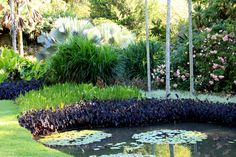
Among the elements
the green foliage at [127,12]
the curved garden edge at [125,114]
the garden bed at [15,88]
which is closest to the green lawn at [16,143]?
the curved garden edge at [125,114]

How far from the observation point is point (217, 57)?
11430mm

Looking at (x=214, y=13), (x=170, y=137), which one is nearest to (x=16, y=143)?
(x=170, y=137)

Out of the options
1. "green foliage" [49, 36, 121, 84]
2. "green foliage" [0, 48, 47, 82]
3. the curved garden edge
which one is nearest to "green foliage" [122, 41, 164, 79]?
"green foliage" [49, 36, 121, 84]

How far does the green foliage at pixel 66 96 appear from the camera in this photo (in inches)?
345

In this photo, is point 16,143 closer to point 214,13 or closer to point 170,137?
point 170,137

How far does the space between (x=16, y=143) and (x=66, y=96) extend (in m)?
2.93

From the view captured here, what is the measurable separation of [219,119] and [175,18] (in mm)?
17229

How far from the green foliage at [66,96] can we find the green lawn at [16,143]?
23.0 inches

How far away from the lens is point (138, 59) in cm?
1270

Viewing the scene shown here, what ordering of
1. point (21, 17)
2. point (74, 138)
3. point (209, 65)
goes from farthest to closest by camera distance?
point (21, 17), point (209, 65), point (74, 138)

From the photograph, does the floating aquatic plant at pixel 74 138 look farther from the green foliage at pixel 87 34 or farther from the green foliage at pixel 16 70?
the green foliage at pixel 87 34

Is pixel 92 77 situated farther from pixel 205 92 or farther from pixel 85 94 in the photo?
pixel 205 92

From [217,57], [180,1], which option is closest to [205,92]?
[217,57]

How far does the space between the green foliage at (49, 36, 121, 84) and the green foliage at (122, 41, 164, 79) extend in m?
0.70
